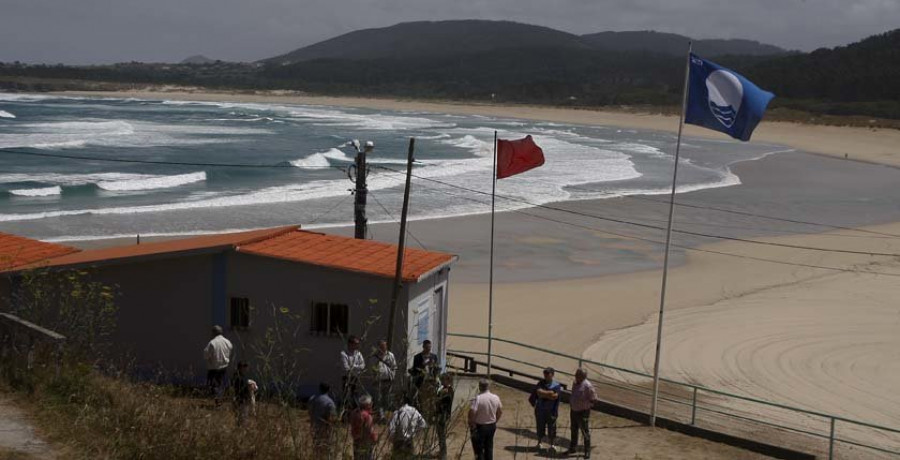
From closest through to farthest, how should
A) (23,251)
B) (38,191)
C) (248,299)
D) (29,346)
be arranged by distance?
1. (29,346)
2. (248,299)
3. (23,251)
4. (38,191)

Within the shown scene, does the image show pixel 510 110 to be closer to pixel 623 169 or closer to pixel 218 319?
pixel 623 169

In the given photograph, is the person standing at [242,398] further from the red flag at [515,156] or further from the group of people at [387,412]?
the red flag at [515,156]

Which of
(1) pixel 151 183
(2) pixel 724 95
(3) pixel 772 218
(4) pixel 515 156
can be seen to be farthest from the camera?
(1) pixel 151 183

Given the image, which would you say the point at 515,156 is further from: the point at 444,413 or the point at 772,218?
the point at 772,218

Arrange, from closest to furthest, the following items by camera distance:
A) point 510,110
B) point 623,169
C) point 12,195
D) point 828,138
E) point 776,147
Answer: point 12,195, point 623,169, point 776,147, point 828,138, point 510,110

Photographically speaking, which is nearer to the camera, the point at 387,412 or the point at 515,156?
the point at 387,412

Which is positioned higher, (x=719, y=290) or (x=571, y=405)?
(x=571, y=405)

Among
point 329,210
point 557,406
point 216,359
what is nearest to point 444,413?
point 557,406

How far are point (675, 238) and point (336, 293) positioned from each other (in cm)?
2040

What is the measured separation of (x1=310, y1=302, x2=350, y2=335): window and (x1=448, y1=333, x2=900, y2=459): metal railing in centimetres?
270

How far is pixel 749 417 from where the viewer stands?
1436 centimetres

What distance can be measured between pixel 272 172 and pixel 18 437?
40.4 metres

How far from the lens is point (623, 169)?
5162 centimetres

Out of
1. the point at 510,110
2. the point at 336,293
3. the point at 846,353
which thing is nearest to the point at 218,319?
the point at 336,293
